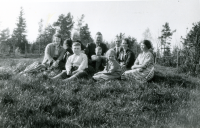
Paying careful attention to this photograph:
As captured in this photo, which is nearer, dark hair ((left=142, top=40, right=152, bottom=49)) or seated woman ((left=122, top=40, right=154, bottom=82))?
seated woman ((left=122, top=40, right=154, bottom=82))

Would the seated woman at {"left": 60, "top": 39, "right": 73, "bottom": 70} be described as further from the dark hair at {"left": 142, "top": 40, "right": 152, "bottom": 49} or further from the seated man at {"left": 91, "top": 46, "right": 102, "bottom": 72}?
the dark hair at {"left": 142, "top": 40, "right": 152, "bottom": 49}

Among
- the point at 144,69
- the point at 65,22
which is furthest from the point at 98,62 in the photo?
the point at 65,22

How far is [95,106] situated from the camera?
3.49 meters

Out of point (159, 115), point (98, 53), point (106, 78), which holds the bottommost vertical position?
point (159, 115)

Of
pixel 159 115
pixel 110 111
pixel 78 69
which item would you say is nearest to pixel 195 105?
pixel 159 115

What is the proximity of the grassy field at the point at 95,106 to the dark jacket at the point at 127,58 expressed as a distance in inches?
67.6

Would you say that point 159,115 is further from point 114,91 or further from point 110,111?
point 114,91

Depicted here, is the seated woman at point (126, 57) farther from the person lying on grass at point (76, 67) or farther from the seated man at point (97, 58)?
the person lying on grass at point (76, 67)

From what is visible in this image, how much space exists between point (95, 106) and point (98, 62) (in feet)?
10.5

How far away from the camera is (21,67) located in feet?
21.9

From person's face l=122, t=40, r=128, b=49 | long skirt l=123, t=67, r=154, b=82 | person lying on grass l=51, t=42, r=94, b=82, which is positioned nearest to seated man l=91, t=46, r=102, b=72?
person lying on grass l=51, t=42, r=94, b=82

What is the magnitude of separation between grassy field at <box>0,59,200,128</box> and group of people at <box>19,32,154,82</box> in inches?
27.4

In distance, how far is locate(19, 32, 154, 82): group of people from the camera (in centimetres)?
543

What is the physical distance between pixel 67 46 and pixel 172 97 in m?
4.46
